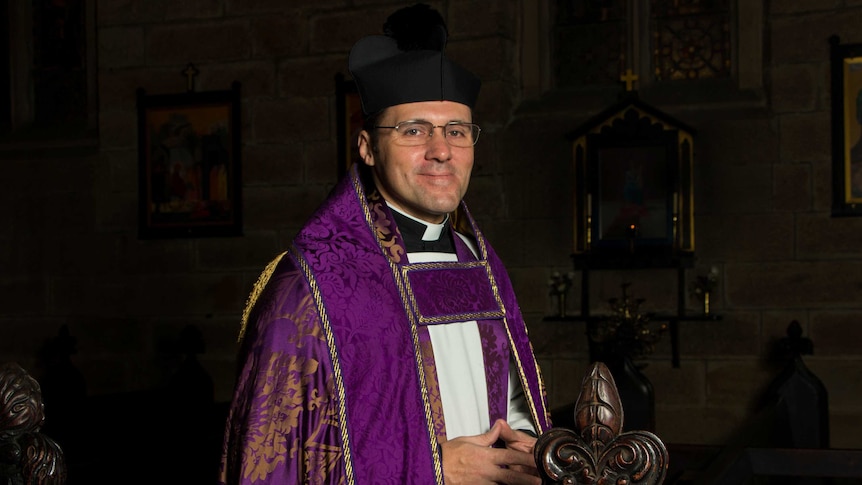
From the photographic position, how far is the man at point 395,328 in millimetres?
2143

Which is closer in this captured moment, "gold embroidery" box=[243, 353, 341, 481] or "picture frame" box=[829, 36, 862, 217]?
"gold embroidery" box=[243, 353, 341, 481]

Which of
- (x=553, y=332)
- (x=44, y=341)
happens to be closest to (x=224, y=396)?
→ (x=44, y=341)

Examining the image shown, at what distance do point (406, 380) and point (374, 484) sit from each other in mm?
209

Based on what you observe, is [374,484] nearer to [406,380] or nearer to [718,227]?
[406,380]

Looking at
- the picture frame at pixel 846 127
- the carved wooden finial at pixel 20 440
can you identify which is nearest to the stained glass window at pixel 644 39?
the picture frame at pixel 846 127

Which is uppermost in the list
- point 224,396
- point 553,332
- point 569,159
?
point 569,159

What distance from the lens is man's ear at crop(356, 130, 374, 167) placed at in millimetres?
2448

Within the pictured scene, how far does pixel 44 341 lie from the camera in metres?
7.43

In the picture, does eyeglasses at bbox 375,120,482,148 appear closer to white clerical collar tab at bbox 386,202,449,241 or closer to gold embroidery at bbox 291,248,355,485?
white clerical collar tab at bbox 386,202,449,241

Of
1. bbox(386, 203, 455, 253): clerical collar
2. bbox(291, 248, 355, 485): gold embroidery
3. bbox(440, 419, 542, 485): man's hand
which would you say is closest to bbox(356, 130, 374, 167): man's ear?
bbox(386, 203, 455, 253): clerical collar

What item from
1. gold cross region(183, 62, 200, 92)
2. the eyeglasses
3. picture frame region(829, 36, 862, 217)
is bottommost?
the eyeglasses

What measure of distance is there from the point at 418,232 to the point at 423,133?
253 mm

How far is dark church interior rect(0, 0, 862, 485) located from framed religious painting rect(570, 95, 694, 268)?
0.01 meters

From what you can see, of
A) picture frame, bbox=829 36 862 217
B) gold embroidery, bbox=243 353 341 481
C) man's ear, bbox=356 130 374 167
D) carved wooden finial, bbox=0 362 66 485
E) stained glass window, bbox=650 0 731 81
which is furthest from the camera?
Result: stained glass window, bbox=650 0 731 81
